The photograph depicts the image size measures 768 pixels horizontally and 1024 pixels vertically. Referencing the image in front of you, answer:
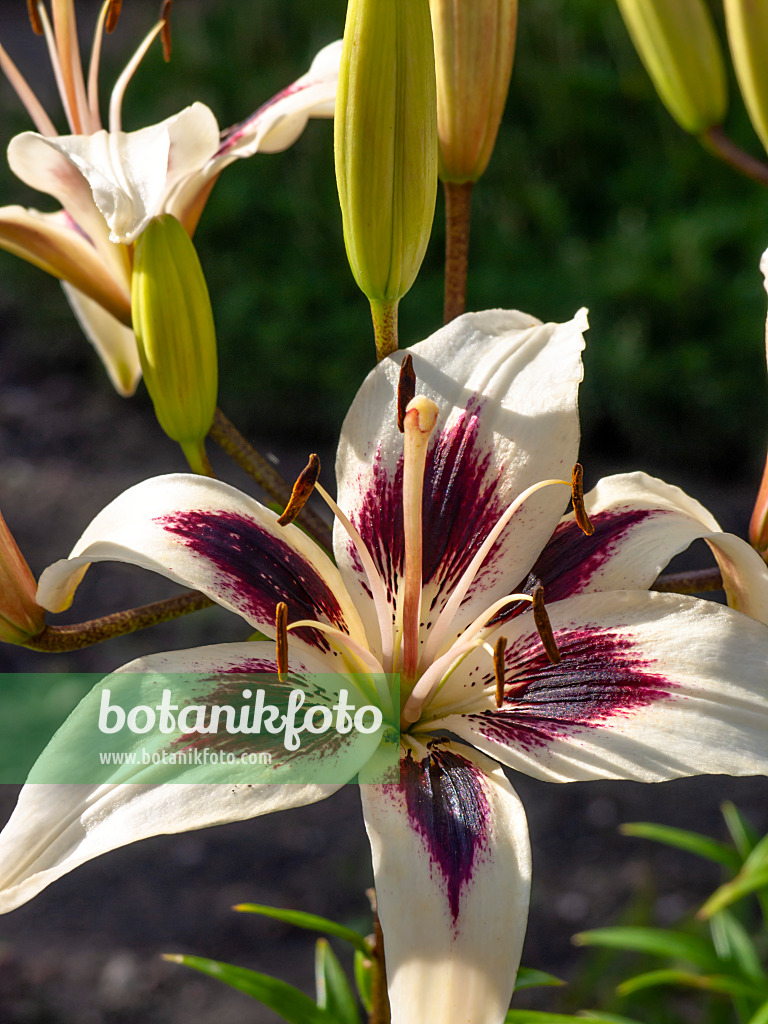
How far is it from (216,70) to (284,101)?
324cm

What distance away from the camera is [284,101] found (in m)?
0.62

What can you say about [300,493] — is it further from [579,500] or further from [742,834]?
[742,834]

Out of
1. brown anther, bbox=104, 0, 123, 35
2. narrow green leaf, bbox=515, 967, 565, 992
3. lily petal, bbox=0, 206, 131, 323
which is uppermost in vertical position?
brown anther, bbox=104, 0, 123, 35

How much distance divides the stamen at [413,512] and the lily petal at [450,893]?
8cm

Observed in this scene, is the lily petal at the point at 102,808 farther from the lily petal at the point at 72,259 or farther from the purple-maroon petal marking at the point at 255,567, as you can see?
the lily petal at the point at 72,259

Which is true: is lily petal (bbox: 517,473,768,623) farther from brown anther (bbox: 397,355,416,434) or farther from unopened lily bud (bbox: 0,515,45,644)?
unopened lily bud (bbox: 0,515,45,644)

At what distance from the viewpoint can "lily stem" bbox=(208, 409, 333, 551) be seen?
55 centimetres

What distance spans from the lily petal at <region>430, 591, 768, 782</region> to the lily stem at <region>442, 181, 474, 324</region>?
0.18 m

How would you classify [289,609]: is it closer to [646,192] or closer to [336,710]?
[336,710]

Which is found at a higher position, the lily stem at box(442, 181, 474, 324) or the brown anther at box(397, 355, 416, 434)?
the lily stem at box(442, 181, 474, 324)

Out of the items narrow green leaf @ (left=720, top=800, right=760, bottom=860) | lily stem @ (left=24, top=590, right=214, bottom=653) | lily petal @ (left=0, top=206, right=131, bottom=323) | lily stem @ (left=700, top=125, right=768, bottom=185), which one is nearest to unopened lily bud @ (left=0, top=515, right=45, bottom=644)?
lily stem @ (left=24, top=590, right=214, bottom=653)

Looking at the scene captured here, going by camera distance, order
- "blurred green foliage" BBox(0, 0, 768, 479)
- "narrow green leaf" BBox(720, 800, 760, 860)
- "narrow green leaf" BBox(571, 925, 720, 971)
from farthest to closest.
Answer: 1. "blurred green foliage" BBox(0, 0, 768, 479)
2. "narrow green leaf" BBox(720, 800, 760, 860)
3. "narrow green leaf" BBox(571, 925, 720, 971)

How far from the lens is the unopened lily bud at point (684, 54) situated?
645 mm

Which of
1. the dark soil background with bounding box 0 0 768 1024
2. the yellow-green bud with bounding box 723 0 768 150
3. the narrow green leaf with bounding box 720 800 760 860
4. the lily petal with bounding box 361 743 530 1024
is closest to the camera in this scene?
the lily petal with bounding box 361 743 530 1024
